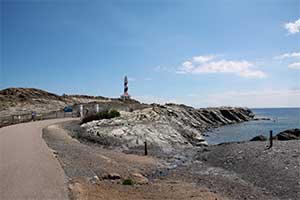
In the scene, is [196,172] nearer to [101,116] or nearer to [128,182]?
[128,182]

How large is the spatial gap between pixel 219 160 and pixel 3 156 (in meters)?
11.4

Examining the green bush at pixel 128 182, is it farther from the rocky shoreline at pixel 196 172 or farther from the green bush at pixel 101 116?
the green bush at pixel 101 116

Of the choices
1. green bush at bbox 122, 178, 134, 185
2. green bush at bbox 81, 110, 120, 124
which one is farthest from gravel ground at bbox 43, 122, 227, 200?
green bush at bbox 81, 110, 120, 124

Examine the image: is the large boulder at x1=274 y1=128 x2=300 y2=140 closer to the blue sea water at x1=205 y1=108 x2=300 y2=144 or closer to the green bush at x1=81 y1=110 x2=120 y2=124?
the blue sea water at x1=205 y1=108 x2=300 y2=144

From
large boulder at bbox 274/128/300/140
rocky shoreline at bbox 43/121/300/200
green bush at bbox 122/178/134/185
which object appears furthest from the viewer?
large boulder at bbox 274/128/300/140

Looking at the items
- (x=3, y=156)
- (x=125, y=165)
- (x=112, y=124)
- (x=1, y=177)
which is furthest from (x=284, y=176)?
(x=112, y=124)

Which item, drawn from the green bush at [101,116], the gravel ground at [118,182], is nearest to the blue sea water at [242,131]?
the green bush at [101,116]

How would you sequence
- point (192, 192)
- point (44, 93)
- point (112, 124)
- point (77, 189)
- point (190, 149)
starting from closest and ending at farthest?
point (77, 189), point (192, 192), point (190, 149), point (112, 124), point (44, 93)

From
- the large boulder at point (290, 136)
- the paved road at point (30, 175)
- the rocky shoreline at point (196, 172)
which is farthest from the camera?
the large boulder at point (290, 136)

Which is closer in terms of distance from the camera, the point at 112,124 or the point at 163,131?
the point at 163,131

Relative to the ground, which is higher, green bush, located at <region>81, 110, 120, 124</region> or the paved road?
green bush, located at <region>81, 110, 120, 124</region>

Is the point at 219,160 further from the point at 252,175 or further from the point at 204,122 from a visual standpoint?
the point at 204,122

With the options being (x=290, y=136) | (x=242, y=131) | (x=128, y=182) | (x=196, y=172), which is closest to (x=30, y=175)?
(x=128, y=182)

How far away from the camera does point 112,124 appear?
1246 inches
